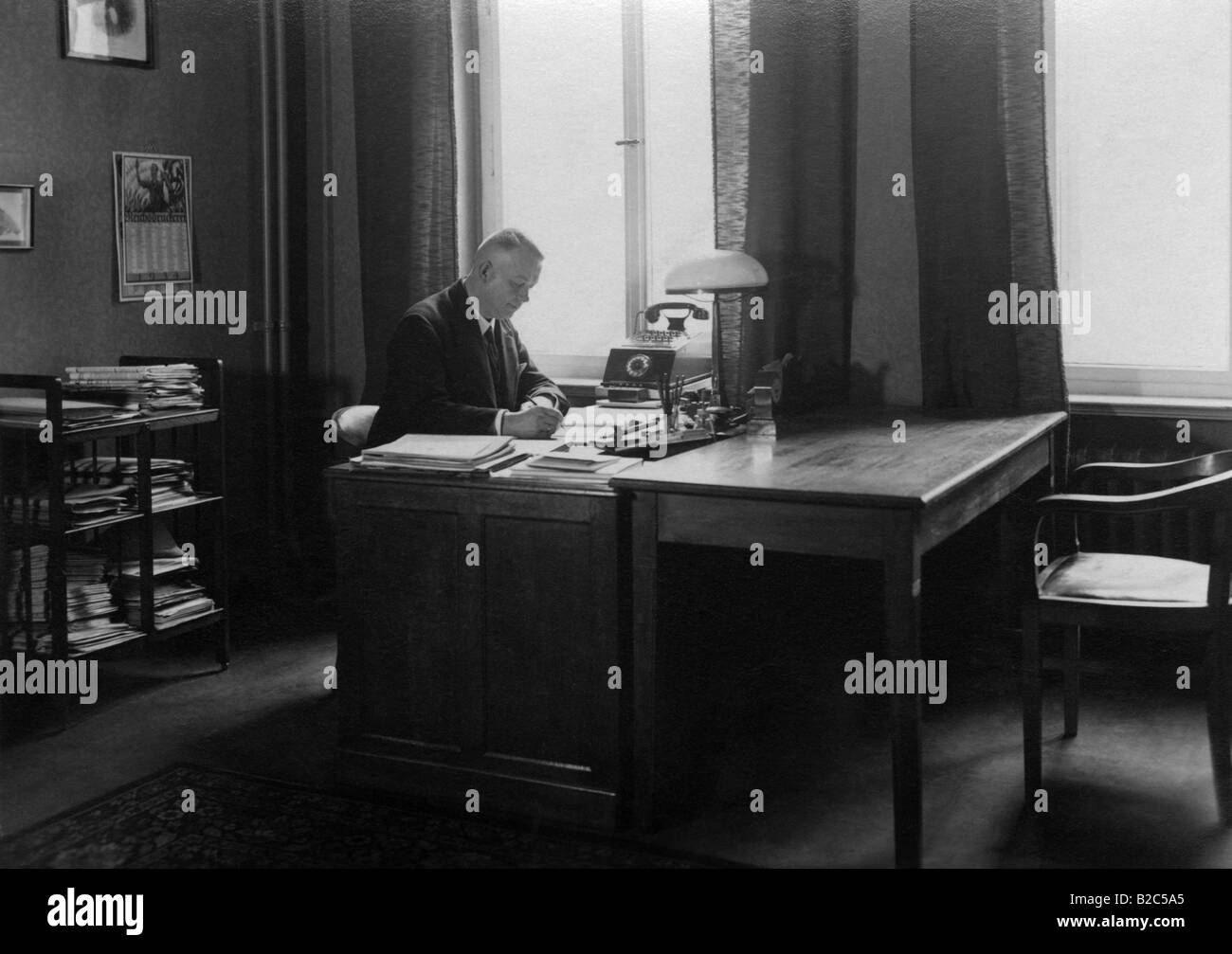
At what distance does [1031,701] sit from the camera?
10.3 feet

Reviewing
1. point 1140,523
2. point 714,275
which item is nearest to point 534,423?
point 714,275

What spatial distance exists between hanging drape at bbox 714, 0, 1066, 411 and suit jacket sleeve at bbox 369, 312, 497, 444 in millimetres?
1054

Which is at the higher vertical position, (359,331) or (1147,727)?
(359,331)

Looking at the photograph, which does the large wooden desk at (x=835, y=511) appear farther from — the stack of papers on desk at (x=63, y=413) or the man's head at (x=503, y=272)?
the stack of papers on desk at (x=63, y=413)

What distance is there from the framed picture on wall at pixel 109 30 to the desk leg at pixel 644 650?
2711 mm

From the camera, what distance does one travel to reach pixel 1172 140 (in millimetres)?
3938

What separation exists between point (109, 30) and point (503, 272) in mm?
1762

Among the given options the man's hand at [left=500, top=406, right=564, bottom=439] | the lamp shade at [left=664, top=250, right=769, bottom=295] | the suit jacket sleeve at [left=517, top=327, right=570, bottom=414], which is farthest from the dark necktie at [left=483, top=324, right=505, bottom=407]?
the lamp shade at [left=664, top=250, right=769, bottom=295]

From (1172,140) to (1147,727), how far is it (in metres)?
1.72

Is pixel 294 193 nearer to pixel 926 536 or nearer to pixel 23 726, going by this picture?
pixel 23 726

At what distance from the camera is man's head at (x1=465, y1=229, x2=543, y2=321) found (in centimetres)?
379

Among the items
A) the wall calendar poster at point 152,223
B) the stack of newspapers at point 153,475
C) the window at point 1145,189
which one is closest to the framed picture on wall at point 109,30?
the wall calendar poster at point 152,223

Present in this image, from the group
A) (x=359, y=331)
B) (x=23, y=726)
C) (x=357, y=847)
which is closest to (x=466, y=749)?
(x=357, y=847)
